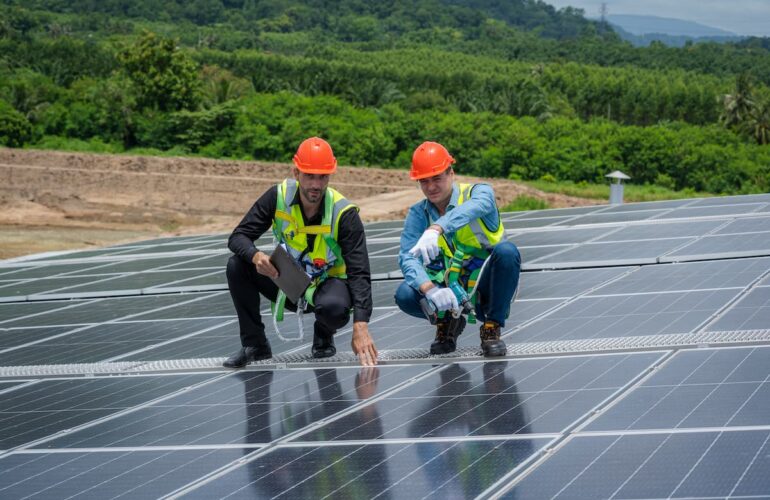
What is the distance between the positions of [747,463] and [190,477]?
2828 mm

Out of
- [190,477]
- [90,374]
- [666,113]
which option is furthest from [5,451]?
[666,113]

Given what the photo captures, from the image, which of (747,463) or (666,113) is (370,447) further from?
(666,113)

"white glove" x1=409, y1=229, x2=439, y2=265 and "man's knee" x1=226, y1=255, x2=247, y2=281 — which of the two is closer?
"white glove" x1=409, y1=229, x2=439, y2=265

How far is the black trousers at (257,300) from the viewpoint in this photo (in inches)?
341

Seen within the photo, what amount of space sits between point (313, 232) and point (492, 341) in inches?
65.3

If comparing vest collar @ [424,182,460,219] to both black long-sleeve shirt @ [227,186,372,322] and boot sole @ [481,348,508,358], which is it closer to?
black long-sleeve shirt @ [227,186,372,322]

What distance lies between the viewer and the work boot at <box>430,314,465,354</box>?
Answer: 852cm

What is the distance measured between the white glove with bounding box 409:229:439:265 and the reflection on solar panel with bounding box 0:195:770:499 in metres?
0.81

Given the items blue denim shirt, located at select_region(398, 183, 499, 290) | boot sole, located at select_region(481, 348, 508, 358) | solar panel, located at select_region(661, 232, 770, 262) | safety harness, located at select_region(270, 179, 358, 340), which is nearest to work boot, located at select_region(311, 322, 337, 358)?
safety harness, located at select_region(270, 179, 358, 340)

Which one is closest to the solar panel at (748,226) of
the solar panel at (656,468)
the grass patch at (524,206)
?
the solar panel at (656,468)

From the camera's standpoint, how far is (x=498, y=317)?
8.34m

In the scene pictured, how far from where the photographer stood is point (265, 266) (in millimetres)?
8344

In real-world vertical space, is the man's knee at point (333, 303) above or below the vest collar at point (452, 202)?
below

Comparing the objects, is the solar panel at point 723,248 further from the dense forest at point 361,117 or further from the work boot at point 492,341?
the dense forest at point 361,117
